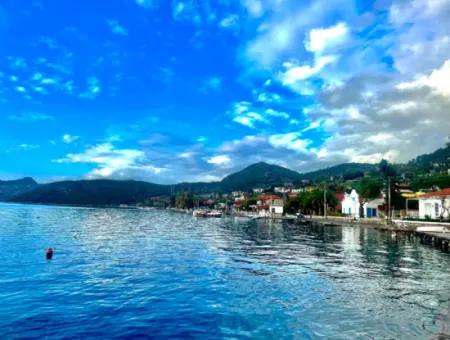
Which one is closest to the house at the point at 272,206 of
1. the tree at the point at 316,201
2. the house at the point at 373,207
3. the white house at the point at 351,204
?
the tree at the point at 316,201

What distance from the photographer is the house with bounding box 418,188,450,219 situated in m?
73.7

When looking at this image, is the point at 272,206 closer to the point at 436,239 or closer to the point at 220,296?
the point at 436,239

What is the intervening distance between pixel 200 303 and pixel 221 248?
2453cm

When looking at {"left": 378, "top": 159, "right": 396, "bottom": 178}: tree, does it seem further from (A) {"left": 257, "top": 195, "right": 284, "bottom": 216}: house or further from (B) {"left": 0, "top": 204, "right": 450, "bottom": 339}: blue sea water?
(B) {"left": 0, "top": 204, "right": 450, "bottom": 339}: blue sea water

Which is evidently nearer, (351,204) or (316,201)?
(351,204)

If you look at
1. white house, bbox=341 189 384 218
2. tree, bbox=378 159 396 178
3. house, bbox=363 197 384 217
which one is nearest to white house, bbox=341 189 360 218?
white house, bbox=341 189 384 218

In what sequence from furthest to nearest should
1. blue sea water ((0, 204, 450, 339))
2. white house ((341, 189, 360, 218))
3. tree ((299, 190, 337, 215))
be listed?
tree ((299, 190, 337, 215)) → white house ((341, 189, 360, 218)) → blue sea water ((0, 204, 450, 339))

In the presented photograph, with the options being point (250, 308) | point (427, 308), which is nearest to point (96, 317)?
point (250, 308)

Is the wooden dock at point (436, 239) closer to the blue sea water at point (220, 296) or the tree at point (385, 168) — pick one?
the blue sea water at point (220, 296)

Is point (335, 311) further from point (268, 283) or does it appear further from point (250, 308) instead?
point (268, 283)

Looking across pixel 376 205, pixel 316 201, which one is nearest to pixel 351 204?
pixel 376 205

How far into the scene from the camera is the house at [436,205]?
73.7 meters

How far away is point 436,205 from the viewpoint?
7762 centimetres

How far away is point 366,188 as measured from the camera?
331 ft
